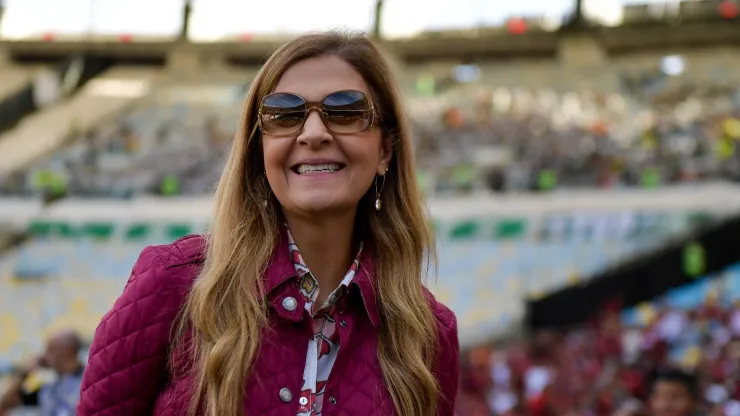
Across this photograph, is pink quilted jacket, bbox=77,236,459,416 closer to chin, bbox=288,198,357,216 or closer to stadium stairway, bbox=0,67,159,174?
chin, bbox=288,198,357,216

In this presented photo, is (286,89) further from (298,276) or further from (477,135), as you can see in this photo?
(477,135)

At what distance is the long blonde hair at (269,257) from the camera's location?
1532 millimetres

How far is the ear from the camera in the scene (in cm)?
180

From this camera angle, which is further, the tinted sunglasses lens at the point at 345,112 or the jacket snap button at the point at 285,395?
the tinted sunglasses lens at the point at 345,112

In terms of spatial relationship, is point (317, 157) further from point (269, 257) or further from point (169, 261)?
point (169, 261)

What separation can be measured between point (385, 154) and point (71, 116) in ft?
71.3

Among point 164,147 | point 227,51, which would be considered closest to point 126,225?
point 164,147

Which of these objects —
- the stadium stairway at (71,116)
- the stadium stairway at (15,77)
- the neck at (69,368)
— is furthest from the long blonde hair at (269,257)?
the stadium stairway at (15,77)

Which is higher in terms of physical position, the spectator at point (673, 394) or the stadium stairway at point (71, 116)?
the spectator at point (673, 394)

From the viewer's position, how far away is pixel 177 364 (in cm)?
154

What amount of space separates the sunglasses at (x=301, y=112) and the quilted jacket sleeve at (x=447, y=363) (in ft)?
1.34

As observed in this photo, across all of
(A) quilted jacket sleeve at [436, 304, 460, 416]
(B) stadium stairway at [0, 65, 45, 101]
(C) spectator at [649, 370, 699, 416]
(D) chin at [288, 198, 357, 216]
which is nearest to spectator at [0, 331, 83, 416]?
(C) spectator at [649, 370, 699, 416]

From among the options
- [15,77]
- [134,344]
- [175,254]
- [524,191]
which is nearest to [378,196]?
[175,254]

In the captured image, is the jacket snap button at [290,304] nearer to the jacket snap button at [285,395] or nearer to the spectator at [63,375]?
the jacket snap button at [285,395]
